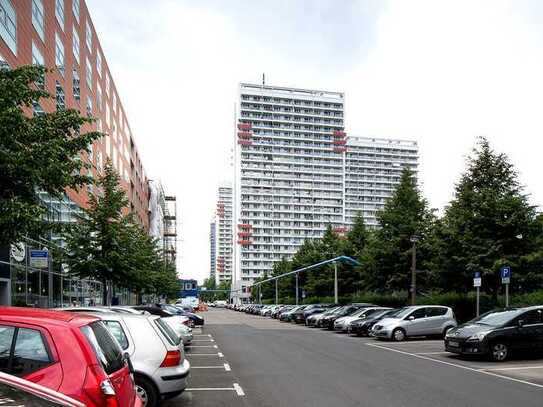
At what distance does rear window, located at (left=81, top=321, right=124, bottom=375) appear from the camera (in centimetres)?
480

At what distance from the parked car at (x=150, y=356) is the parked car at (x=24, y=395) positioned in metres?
5.32

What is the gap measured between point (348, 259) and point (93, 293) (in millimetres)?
21867

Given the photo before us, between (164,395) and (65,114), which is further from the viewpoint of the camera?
(65,114)

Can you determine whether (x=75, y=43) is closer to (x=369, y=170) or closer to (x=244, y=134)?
(x=244, y=134)

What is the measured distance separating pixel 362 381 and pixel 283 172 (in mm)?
153589

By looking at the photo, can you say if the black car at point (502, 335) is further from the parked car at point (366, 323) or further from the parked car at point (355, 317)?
the parked car at point (355, 317)

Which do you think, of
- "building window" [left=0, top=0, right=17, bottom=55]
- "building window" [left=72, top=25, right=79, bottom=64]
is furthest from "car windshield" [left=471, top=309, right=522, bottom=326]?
"building window" [left=72, top=25, right=79, bottom=64]

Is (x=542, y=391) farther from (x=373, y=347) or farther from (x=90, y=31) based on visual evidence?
(x=90, y=31)

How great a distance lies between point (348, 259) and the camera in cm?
5253

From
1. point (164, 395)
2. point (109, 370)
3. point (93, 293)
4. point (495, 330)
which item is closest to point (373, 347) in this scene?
point (495, 330)

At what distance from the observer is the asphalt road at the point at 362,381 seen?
9.62 meters

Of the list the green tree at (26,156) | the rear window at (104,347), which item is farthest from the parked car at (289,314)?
the rear window at (104,347)

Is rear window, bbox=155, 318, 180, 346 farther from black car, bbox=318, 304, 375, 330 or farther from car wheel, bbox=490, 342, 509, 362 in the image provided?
black car, bbox=318, 304, 375, 330

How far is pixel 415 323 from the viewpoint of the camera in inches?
955
